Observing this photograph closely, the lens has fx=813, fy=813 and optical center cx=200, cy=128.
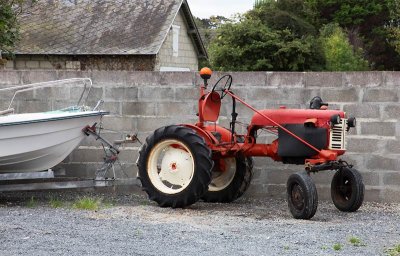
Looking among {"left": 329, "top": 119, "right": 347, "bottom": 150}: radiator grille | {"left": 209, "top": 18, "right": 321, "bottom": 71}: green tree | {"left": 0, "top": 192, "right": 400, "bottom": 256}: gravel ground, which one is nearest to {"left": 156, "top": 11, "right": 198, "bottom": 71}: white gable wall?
{"left": 209, "top": 18, "right": 321, "bottom": 71}: green tree

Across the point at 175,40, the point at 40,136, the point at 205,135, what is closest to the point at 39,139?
the point at 40,136

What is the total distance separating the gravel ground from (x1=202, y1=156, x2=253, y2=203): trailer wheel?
15 cm

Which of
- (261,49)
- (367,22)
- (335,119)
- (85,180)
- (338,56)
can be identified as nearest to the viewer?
(335,119)

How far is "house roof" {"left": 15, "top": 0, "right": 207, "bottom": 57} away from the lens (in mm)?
30859

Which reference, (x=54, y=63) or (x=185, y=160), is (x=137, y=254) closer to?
(x=185, y=160)

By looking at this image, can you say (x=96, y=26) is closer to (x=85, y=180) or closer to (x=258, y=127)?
(x=85, y=180)

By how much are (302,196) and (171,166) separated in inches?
66.6

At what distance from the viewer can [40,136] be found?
377 inches

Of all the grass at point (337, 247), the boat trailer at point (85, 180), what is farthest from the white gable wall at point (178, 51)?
the grass at point (337, 247)

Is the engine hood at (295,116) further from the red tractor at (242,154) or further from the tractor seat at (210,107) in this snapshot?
the tractor seat at (210,107)

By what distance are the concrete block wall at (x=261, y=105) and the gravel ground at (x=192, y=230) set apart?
47 cm

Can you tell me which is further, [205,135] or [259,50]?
[259,50]

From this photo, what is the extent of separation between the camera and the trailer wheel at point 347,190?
353 inches

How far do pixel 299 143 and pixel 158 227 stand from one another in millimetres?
1971
